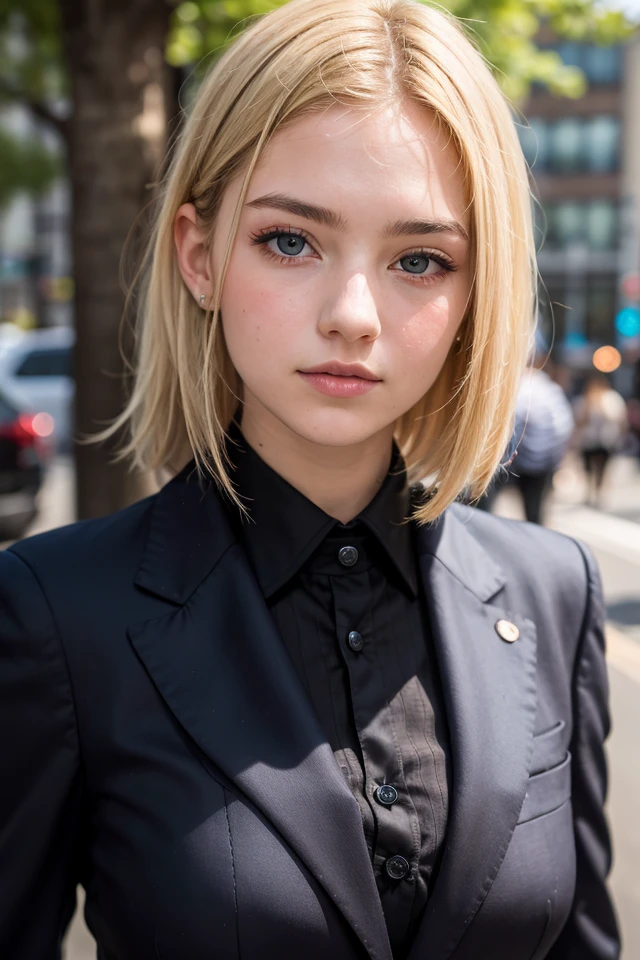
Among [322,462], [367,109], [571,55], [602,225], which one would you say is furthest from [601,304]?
[367,109]

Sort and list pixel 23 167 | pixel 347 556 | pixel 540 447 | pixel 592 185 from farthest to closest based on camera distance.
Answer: pixel 592 185 → pixel 23 167 → pixel 540 447 → pixel 347 556

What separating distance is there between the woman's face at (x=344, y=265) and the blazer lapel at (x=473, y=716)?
1.16 ft

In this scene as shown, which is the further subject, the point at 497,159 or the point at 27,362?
the point at 27,362

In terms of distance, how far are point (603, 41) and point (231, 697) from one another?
747 centimetres

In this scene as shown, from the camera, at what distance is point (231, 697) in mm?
1497

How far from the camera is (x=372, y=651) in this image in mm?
1602

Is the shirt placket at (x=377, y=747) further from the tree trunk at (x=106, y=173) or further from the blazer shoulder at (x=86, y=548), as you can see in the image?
the tree trunk at (x=106, y=173)

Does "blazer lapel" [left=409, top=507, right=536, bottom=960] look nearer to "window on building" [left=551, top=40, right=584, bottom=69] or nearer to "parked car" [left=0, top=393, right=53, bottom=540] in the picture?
"parked car" [left=0, top=393, right=53, bottom=540]

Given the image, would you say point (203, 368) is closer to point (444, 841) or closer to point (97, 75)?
point (444, 841)

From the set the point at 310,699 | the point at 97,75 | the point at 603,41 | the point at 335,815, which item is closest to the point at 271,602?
the point at 310,699

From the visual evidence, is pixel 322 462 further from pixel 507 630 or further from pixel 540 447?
pixel 540 447

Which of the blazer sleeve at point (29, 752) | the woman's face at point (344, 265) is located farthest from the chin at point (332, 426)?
the blazer sleeve at point (29, 752)

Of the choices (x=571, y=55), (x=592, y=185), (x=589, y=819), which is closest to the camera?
(x=589, y=819)

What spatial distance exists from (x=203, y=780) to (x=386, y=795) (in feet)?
0.81
